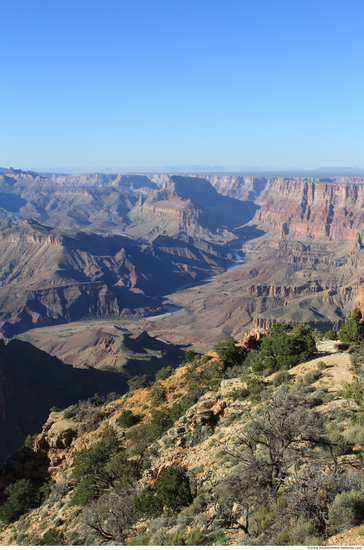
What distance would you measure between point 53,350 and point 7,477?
94.4 meters

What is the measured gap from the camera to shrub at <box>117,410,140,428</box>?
30.8 meters

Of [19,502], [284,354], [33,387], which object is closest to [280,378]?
[284,354]

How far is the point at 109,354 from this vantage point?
10225 centimetres

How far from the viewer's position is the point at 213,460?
20328mm

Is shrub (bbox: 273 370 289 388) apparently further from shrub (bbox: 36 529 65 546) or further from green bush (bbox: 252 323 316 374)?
shrub (bbox: 36 529 65 546)

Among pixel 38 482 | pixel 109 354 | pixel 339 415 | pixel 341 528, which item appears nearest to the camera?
pixel 341 528

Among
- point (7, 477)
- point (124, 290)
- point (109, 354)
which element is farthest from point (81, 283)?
point (7, 477)

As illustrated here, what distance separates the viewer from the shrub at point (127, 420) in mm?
30844

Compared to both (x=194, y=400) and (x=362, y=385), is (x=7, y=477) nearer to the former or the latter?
(x=194, y=400)

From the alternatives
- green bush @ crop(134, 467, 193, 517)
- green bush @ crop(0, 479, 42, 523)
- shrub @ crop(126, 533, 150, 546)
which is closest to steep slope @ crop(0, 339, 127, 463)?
green bush @ crop(0, 479, 42, 523)

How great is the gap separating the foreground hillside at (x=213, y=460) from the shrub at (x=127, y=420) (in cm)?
11

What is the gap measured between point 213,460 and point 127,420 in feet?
39.9

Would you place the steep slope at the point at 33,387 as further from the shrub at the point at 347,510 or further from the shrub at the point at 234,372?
the shrub at the point at 347,510

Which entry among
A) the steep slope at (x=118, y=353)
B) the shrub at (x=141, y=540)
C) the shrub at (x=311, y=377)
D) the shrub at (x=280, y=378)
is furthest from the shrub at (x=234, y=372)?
the steep slope at (x=118, y=353)
